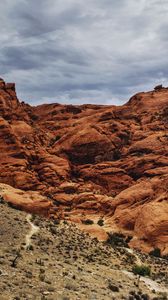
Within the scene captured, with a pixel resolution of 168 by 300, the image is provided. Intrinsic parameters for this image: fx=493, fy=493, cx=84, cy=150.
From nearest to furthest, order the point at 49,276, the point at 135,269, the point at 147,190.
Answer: the point at 49,276 → the point at 135,269 → the point at 147,190

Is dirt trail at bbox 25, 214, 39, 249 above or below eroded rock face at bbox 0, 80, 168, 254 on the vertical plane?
below

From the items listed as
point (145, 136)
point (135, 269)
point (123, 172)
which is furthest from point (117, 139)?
point (135, 269)

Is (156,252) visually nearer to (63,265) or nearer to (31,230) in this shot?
(31,230)

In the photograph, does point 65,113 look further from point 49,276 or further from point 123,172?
point 49,276

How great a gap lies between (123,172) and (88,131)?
619 inches

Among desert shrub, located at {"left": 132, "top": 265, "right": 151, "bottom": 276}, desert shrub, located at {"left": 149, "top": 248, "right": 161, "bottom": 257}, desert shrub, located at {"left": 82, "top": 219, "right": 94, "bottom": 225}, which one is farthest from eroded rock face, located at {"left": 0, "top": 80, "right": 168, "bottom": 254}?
desert shrub, located at {"left": 132, "top": 265, "right": 151, "bottom": 276}

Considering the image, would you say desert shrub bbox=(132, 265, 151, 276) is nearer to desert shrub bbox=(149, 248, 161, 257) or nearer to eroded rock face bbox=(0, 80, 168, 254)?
desert shrub bbox=(149, 248, 161, 257)

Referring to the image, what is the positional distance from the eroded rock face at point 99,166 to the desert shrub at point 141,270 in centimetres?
1081

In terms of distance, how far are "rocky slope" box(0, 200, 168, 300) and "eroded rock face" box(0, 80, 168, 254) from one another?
20.5ft

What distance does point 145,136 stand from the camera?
107438 mm

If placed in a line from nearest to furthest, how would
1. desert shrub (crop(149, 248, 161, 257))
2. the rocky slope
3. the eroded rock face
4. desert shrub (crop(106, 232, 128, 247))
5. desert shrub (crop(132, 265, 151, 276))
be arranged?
the rocky slope
desert shrub (crop(132, 265, 151, 276))
desert shrub (crop(106, 232, 128, 247))
desert shrub (crop(149, 248, 161, 257))
the eroded rock face

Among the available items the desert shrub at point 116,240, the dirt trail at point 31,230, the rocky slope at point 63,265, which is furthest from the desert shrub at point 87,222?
the dirt trail at point 31,230

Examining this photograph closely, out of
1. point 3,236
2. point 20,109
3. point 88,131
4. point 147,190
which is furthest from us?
point 20,109

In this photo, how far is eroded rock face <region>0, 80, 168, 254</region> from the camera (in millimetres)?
73562
